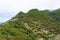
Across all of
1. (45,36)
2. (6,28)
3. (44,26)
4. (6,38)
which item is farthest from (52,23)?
(6,38)

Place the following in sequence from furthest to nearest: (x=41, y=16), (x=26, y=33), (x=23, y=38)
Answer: (x=41, y=16) → (x=26, y=33) → (x=23, y=38)

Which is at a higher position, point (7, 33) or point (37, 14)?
point (37, 14)

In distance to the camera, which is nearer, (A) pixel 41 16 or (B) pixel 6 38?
(B) pixel 6 38

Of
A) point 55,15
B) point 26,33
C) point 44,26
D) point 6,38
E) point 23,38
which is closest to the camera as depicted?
point 6,38

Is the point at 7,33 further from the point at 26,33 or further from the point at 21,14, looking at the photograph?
the point at 21,14

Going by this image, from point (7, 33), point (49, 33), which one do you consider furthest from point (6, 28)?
point (49, 33)

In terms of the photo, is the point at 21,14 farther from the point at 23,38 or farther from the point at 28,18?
the point at 23,38
